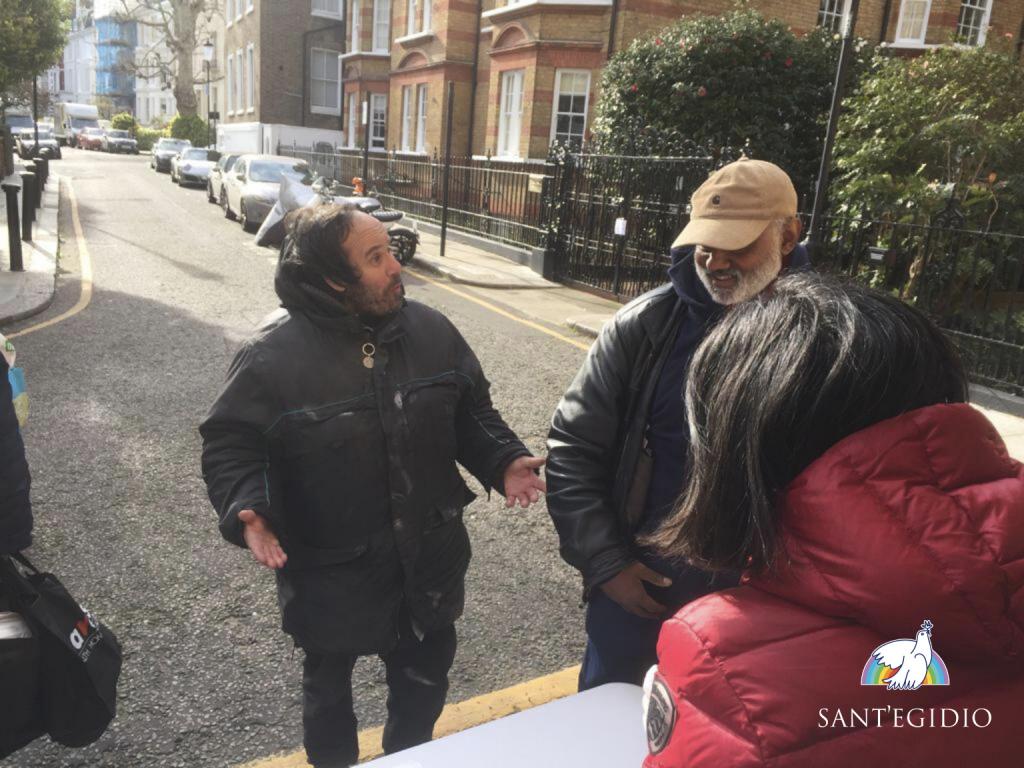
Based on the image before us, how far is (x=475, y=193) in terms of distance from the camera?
56.4 ft

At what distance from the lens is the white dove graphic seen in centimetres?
92

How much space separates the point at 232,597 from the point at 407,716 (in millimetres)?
1428

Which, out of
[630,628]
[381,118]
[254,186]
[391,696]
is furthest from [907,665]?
[381,118]

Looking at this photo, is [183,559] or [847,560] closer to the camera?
[847,560]

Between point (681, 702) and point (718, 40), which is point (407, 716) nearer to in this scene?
point (681, 702)

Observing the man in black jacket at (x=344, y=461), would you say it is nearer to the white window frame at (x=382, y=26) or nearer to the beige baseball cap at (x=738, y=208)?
the beige baseball cap at (x=738, y=208)

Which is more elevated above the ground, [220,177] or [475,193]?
[475,193]

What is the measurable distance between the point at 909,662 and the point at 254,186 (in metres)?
17.7

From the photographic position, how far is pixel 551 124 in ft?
61.4

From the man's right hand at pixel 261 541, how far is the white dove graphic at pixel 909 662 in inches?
55.1

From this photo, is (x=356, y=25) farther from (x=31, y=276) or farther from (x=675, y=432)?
(x=675, y=432)

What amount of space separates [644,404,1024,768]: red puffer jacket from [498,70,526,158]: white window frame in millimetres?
19231

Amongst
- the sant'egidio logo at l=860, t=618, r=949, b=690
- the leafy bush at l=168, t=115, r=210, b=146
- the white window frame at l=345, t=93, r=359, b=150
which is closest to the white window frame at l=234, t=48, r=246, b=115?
the leafy bush at l=168, t=115, r=210, b=146

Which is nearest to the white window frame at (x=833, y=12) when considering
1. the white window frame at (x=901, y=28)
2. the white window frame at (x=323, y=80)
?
the white window frame at (x=901, y=28)
